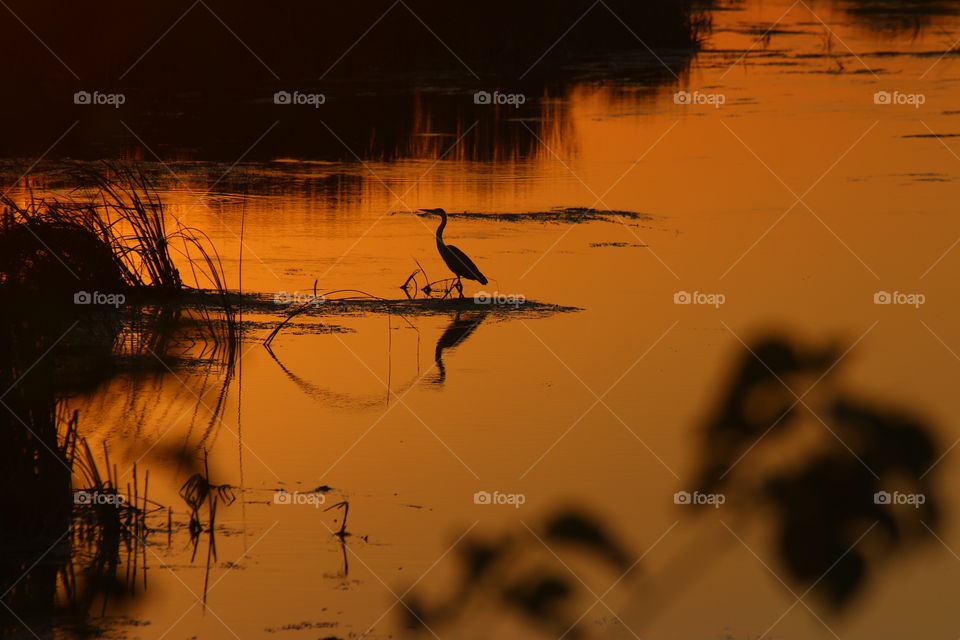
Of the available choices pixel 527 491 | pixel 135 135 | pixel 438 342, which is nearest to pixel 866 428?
pixel 527 491

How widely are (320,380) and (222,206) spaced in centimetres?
549

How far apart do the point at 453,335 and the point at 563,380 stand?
1284 mm

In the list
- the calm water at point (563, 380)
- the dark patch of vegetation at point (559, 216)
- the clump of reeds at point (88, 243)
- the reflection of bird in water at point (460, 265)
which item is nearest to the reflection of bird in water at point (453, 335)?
the calm water at point (563, 380)

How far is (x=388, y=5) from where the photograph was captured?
2589 centimetres

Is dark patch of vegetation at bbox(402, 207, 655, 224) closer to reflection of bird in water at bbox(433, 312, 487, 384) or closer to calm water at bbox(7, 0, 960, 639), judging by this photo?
calm water at bbox(7, 0, 960, 639)

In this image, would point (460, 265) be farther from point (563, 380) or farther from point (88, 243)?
point (88, 243)

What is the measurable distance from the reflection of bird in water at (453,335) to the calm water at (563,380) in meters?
0.05

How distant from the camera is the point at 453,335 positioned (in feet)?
30.7

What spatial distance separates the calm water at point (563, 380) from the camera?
2.18 m

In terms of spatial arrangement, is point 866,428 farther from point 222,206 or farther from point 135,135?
point 135,135

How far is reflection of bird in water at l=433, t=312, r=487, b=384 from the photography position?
8.44 meters

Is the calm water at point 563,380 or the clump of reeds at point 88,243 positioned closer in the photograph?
the calm water at point 563,380

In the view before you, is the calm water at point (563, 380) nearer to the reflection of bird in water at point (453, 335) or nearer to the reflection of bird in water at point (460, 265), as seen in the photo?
the reflection of bird in water at point (453, 335)

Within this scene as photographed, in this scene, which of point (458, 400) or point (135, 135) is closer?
point (458, 400)
